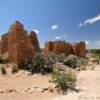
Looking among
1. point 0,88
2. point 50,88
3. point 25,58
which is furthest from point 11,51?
point 50,88

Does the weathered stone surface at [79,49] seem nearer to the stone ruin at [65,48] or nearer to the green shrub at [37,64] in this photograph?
the stone ruin at [65,48]

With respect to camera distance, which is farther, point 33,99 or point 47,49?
point 47,49

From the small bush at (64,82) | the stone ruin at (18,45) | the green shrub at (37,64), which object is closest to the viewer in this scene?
the small bush at (64,82)

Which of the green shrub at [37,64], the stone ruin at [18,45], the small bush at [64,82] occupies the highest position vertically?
the stone ruin at [18,45]

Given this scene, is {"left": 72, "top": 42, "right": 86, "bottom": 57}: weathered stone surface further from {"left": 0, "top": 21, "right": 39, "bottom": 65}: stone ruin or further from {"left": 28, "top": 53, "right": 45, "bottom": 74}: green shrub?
{"left": 28, "top": 53, "right": 45, "bottom": 74}: green shrub

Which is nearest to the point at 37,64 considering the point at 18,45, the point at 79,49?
the point at 18,45

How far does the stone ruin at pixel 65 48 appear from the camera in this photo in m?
33.8

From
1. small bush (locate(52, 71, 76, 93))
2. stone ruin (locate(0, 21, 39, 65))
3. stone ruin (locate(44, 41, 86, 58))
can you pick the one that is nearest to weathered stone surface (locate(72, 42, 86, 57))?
stone ruin (locate(44, 41, 86, 58))

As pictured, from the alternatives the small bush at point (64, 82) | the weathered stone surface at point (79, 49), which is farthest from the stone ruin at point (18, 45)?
the weathered stone surface at point (79, 49)

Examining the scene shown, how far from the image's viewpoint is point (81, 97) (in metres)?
8.62

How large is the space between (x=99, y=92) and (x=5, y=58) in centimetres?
1112

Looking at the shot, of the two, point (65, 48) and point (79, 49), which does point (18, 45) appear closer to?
point (65, 48)

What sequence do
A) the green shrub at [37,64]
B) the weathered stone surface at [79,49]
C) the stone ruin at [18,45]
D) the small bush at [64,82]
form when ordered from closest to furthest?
1. the small bush at [64,82]
2. the green shrub at [37,64]
3. the stone ruin at [18,45]
4. the weathered stone surface at [79,49]

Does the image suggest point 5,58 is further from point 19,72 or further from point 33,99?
point 33,99
